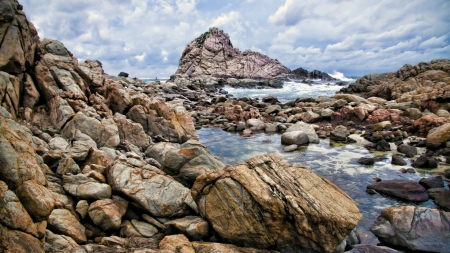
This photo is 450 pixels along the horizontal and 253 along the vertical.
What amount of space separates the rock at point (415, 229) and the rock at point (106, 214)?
23.7 ft

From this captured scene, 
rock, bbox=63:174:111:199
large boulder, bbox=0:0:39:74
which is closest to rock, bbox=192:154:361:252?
rock, bbox=63:174:111:199

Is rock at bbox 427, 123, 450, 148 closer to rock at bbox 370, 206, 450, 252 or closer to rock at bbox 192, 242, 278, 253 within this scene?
rock at bbox 370, 206, 450, 252

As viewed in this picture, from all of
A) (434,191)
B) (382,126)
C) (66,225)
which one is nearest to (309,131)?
(382,126)

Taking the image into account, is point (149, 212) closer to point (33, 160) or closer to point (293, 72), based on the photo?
point (33, 160)

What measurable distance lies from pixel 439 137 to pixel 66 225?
17954 mm

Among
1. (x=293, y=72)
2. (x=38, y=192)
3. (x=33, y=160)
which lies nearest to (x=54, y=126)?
(x=33, y=160)

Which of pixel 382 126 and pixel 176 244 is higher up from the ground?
pixel 176 244

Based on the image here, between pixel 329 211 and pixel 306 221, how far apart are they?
62 cm

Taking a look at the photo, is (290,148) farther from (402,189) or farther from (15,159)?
(15,159)

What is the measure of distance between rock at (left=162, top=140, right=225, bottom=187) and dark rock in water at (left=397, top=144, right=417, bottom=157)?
1165 centimetres

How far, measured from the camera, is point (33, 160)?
5848 mm

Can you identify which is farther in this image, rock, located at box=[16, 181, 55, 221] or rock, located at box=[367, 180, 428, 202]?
rock, located at box=[367, 180, 428, 202]

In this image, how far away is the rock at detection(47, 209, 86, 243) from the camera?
5742mm

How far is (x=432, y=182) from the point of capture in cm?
1095
